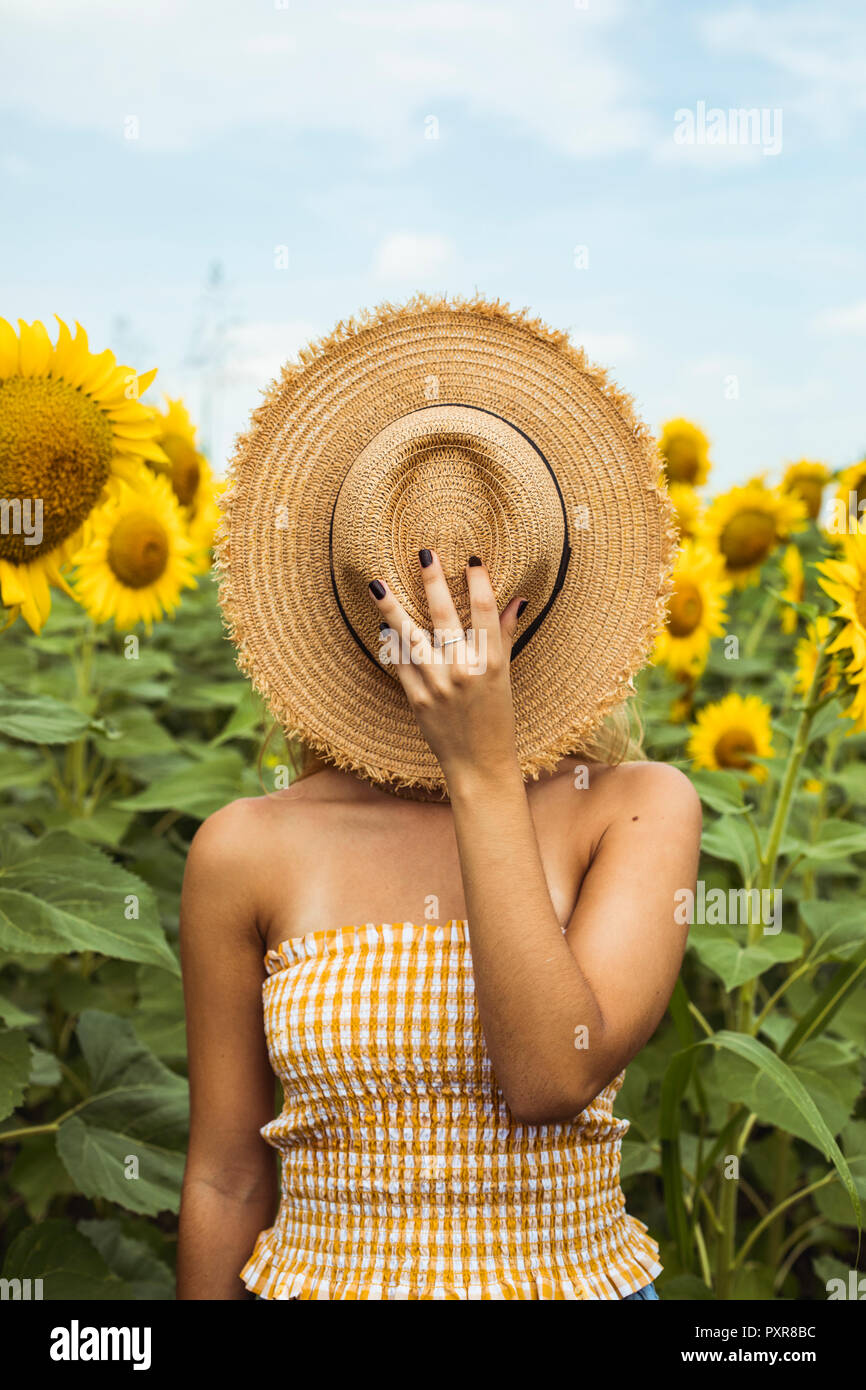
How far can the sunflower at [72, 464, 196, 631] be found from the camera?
2.88 meters

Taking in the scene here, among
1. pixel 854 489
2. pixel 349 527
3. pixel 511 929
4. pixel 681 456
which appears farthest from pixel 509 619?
pixel 681 456

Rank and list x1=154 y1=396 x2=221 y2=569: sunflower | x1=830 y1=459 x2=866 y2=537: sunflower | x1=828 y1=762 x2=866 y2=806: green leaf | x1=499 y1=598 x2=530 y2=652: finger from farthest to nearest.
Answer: x1=154 y1=396 x2=221 y2=569: sunflower
x1=830 y1=459 x2=866 y2=537: sunflower
x1=828 y1=762 x2=866 y2=806: green leaf
x1=499 y1=598 x2=530 y2=652: finger

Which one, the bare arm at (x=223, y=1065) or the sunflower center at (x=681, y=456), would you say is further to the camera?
the sunflower center at (x=681, y=456)

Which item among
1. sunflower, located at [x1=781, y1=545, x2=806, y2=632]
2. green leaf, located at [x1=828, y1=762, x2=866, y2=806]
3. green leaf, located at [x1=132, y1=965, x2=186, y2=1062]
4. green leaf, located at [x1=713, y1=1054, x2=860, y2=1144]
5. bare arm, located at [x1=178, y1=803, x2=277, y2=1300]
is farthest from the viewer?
sunflower, located at [x1=781, y1=545, x2=806, y2=632]

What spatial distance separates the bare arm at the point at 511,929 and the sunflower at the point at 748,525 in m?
2.91

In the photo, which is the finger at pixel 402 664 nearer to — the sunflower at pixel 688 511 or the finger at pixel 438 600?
the finger at pixel 438 600

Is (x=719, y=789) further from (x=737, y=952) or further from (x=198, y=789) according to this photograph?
(x=198, y=789)

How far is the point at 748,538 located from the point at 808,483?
0.59 m

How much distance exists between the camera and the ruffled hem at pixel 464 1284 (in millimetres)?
1336

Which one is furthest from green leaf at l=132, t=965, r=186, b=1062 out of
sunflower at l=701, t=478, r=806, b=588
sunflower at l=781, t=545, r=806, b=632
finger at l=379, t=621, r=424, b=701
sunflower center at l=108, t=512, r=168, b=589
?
sunflower at l=701, t=478, r=806, b=588

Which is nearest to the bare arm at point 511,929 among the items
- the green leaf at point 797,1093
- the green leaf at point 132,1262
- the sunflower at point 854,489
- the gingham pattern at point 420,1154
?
the gingham pattern at point 420,1154

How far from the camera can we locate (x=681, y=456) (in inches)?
180

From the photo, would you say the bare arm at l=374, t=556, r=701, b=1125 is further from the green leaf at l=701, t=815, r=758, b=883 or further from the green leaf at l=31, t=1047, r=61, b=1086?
the green leaf at l=31, t=1047, r=61, b=1086
